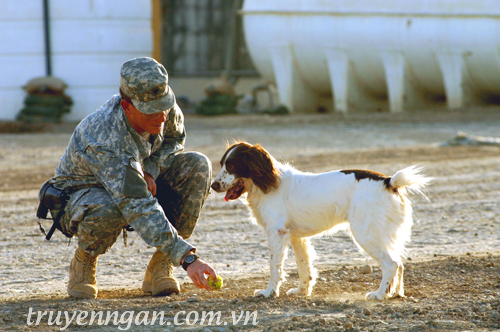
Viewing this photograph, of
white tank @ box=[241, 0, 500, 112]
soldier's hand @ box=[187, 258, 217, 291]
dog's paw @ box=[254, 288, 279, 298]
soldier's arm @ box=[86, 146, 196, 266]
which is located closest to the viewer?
soldier's hand @ box=[187, 258, 217, 291]

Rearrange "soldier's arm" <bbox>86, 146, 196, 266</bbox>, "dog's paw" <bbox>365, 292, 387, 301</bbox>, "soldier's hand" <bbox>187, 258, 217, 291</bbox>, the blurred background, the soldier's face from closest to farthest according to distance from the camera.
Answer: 1. "soldier's hand" <bbox>187, 258, 217, 291</bbox>
2. "soldier's arm" <bbox>86, 146, 196, 266</bbox>
3. the soldier's face
4. "dog's paw" <bbox>365, 292, 387, 301</bbox>
5. the blurred background

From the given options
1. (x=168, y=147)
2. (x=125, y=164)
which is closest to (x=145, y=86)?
(x=125, y=164)

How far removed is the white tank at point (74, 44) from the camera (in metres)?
15.9

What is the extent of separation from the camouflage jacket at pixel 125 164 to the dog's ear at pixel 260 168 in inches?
22.9

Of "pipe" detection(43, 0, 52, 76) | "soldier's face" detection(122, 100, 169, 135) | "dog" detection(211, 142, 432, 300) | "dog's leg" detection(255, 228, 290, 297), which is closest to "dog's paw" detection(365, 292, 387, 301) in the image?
"dog" detection(211, 142, 432, 300)

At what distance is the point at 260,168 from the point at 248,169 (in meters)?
0.08

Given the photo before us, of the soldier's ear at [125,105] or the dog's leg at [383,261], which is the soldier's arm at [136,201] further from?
the dog's leg at [383,261]

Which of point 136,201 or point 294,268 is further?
point 294,268

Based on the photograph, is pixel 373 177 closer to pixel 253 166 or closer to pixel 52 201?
pixel 253 166

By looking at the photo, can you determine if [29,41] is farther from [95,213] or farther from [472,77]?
[95,213]

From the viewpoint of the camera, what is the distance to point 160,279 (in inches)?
179

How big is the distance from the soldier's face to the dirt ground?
1.09 meters

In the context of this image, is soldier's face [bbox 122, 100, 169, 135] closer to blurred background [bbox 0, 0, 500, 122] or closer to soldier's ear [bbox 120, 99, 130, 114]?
soldier's ear [bbox 120, 99, 130, 114]

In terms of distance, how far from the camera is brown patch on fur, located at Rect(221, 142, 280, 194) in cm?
445
